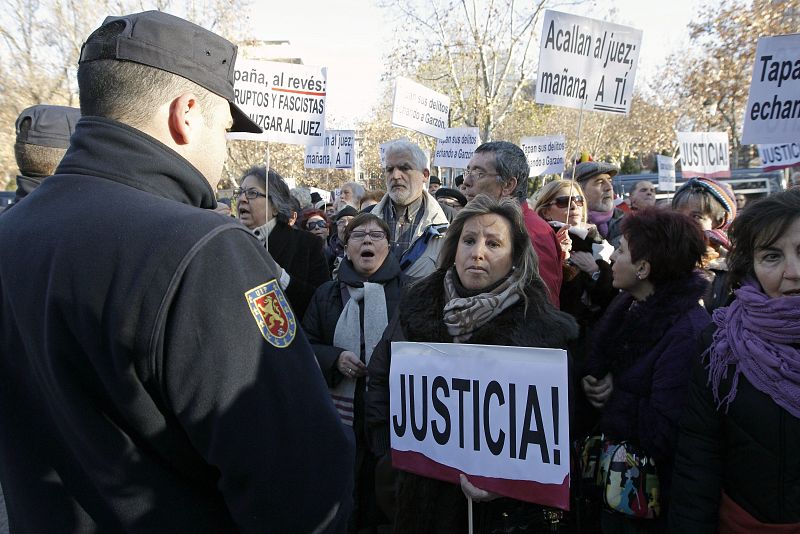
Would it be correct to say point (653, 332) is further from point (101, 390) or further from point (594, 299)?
point (101, 390)

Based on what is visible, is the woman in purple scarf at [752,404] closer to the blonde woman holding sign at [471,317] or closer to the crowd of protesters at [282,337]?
the crowd of protesters at [282,337]

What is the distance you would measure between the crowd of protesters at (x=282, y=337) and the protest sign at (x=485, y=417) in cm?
15

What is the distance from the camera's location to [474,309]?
267 centimetres

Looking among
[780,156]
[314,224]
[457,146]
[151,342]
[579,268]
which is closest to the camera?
[151,342]

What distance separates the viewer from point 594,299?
396 cm

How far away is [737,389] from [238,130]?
186 centimetres

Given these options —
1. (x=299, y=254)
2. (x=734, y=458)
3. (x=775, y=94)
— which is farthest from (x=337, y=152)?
(x=734, y=458)

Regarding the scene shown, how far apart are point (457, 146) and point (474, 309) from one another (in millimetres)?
8433

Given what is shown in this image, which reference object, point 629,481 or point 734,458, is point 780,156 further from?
point 734,458

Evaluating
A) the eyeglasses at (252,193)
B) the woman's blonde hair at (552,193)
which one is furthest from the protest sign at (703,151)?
the eyeglasses at (252,193)

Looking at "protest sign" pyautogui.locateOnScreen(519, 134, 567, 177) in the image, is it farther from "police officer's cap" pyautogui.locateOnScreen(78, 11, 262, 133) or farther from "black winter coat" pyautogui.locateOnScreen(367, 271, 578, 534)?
"police officer's cap" pyautogui.locateOnScreen(78, 11, 262, 133)

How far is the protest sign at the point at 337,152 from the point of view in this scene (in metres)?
12.4

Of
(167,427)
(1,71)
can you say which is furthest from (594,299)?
(1,71)

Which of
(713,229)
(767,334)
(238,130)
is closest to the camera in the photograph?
(238,130)
